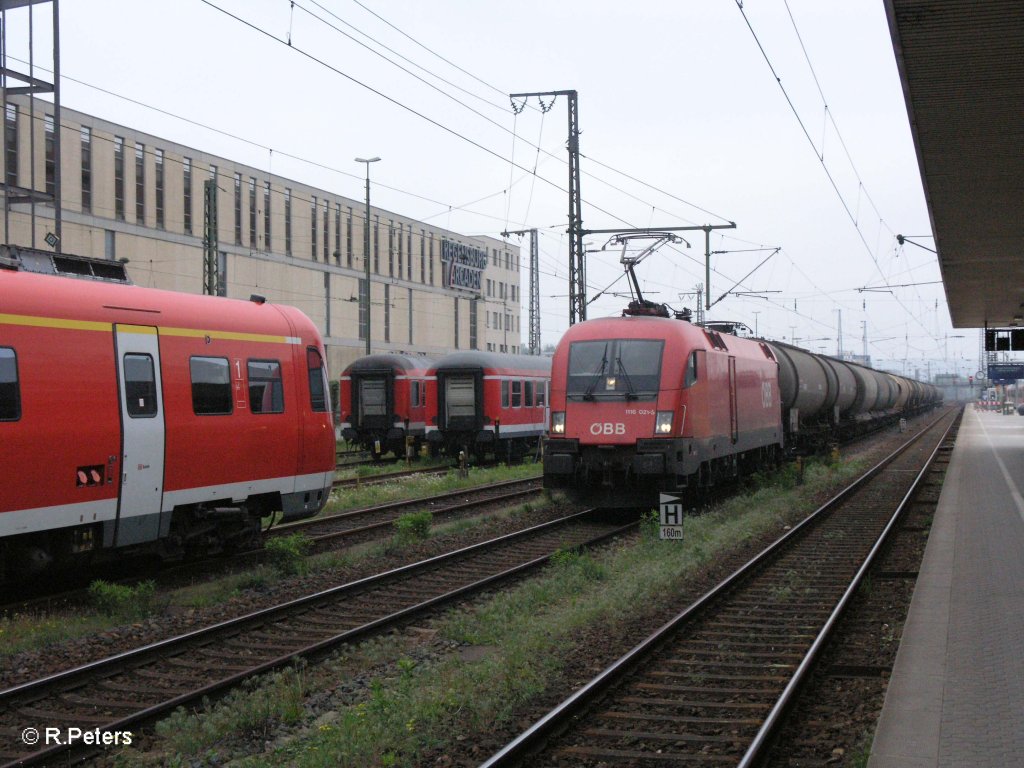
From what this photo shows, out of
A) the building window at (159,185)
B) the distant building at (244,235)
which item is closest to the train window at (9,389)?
the distant building at (244,235)

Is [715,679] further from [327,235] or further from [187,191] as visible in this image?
[327,235]

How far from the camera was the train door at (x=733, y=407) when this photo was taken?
19.3m

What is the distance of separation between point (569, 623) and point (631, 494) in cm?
738

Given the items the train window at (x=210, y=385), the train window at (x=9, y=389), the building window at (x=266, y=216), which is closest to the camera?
the train window at (x=9, y=389)

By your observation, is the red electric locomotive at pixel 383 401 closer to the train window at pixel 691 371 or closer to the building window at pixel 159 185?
the train window at pixel 691 371

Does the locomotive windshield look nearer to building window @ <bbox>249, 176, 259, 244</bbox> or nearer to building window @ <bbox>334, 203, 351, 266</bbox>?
building window @ <bbox>249, 176, 259, 244</bbox>

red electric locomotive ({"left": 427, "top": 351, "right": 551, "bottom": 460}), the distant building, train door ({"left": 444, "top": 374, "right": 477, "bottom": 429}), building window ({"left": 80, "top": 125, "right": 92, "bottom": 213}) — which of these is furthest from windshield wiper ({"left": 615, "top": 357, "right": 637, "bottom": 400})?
building window ({"left": 80, "top": 125, "right": 92, "bottom": 213})

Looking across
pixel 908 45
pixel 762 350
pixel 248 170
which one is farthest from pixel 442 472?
pixel 248 170

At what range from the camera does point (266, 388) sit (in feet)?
41.9

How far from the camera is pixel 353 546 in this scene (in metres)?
14.6

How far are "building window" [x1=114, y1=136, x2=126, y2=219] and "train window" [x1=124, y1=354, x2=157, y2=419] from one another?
35784 millimetres

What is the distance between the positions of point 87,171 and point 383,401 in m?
19.5

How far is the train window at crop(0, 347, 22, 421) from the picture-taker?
31.0 feet

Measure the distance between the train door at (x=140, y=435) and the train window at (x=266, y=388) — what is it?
58.9 inches
